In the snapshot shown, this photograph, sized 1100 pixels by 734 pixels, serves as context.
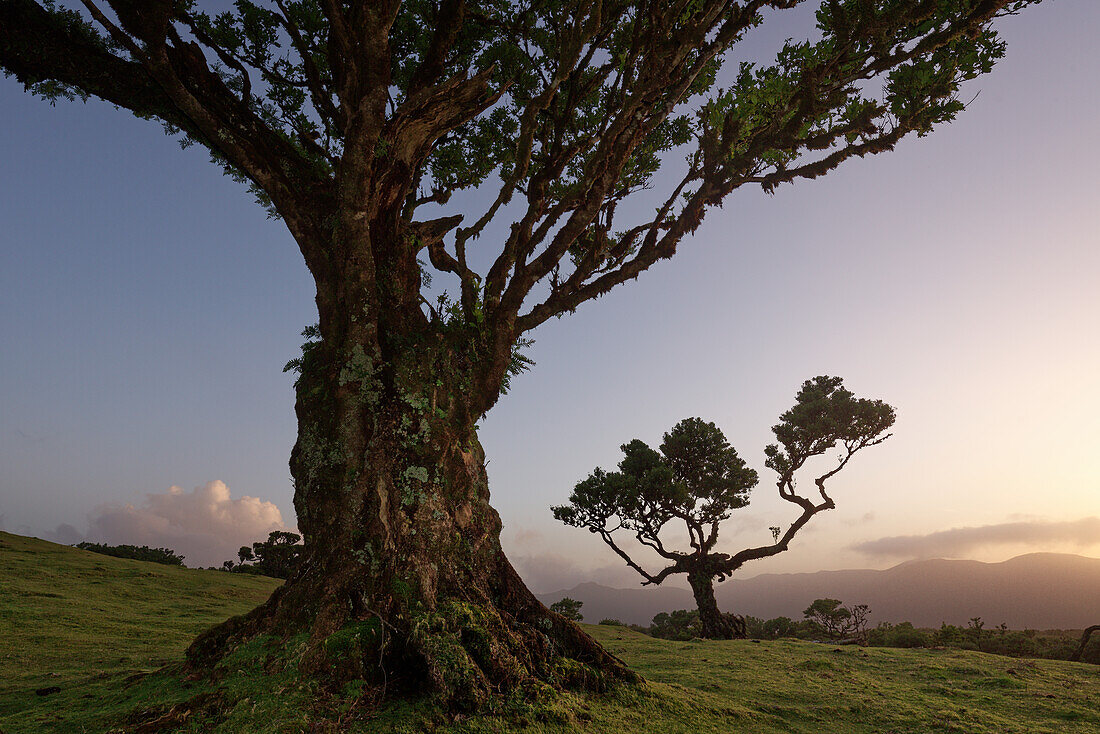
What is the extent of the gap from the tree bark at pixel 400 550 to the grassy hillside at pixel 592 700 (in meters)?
0.46

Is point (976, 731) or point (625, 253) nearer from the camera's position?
point (976, 731)

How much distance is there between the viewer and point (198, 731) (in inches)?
184

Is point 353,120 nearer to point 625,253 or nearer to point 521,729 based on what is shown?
point 625,253

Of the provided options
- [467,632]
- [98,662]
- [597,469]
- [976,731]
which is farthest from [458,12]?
[597,469]

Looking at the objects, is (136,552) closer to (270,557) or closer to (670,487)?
(270,557)

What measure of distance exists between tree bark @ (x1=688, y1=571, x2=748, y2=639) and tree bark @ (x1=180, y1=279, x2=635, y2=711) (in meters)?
20.7

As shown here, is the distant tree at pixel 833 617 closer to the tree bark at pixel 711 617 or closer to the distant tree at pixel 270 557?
the tree bark at pixel 711 617

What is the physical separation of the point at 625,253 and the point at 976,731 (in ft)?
31.4

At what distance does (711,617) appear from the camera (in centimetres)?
2519

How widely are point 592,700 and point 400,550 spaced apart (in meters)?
3.17

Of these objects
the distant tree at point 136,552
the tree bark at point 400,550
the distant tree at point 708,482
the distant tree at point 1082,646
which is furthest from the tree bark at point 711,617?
the distant tree at point 136,552

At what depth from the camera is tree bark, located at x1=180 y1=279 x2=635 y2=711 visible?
589 centimetres

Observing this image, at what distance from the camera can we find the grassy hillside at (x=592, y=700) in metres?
5.14

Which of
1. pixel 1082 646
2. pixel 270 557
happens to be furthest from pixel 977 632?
pixel 270 557
